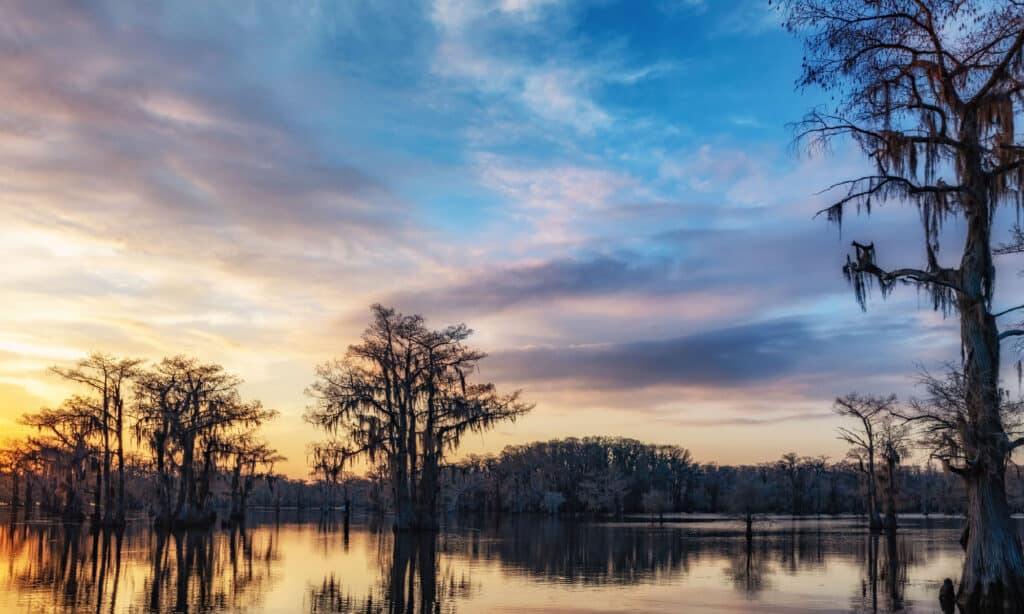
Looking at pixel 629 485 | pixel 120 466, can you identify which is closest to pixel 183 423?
pixel 120 466

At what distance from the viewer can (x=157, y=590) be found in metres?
19.8

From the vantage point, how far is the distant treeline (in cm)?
12575

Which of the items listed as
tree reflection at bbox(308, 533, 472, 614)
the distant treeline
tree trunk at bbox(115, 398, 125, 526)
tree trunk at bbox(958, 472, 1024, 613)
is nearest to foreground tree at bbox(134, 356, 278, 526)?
tree trunk at bbox(115, 398, 125, 526)

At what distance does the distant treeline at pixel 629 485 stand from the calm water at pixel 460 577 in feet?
273

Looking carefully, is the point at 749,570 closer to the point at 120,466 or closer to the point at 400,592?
the point at 400,592

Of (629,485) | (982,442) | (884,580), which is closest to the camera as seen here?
(982,442)

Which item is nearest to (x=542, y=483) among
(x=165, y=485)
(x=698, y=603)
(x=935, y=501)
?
(x=935, y=501)

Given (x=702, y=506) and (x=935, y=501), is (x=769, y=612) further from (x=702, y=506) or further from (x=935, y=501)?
(x=935, y=501)

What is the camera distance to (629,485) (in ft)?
450

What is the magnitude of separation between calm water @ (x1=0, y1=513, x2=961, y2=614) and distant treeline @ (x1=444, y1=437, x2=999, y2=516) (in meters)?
83.2

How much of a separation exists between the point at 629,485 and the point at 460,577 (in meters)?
118

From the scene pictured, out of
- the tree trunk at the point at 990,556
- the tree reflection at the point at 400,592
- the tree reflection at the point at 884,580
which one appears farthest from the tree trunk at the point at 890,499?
the tree trunk at the point at 990,556

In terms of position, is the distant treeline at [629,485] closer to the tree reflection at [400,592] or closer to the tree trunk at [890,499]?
the tree trunk at [890,499]

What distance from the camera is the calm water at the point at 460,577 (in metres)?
17.9
